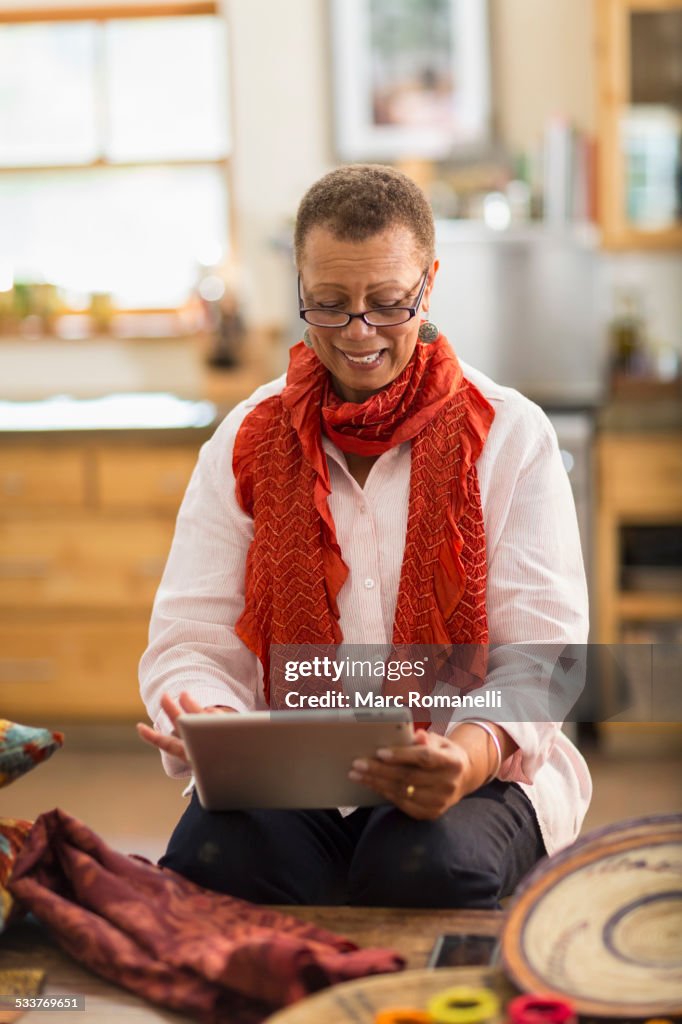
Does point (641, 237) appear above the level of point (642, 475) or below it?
above

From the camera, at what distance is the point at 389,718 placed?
3.55ft

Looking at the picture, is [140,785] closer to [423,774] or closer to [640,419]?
[640,419]

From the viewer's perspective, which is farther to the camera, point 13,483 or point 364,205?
point 13,483

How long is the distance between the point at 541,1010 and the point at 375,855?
1.17ft

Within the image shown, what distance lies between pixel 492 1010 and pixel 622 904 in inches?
6.6

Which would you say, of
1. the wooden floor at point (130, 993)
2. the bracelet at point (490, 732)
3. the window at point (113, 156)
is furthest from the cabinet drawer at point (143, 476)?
the wooden floor at point (130, 993)

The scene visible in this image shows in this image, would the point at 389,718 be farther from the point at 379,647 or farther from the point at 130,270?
the point at 130,270

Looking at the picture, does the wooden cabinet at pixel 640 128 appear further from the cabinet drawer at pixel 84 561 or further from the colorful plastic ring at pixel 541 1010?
the colorful plastic ring at pixel 541 1010

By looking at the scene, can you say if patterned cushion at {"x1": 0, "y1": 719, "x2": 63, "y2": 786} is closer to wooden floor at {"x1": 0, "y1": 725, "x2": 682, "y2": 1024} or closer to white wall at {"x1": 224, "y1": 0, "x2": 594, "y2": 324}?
wooden floor at {"x1": 0, "y1": 725, "x2": 682, "y2": 1024}

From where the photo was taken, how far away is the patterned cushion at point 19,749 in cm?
115

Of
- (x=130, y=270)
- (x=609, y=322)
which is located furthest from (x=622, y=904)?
(x=130, y=270)

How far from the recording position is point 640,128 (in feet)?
10.4

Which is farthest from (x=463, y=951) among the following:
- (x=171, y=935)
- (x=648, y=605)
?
(x=648, y=605)

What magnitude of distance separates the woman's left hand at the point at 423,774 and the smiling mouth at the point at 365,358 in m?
0.38
